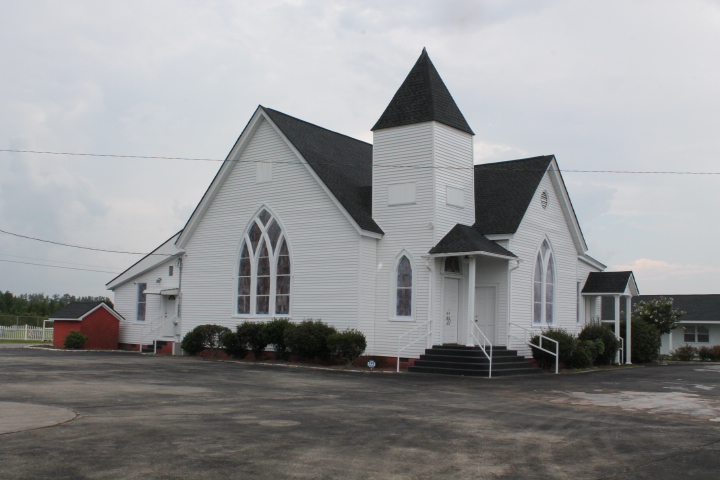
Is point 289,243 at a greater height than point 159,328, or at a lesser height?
greater

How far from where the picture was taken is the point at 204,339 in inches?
1022

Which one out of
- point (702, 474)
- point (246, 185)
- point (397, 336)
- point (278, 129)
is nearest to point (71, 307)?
point (246, 185)

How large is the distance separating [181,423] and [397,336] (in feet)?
44.2

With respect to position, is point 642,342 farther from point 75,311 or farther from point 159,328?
point 75,311

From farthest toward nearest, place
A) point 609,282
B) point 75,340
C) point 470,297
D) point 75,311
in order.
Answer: point 75,311, point 75,340, point 609,282, point 470,297

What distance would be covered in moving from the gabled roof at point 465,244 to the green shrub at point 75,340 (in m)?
17.7

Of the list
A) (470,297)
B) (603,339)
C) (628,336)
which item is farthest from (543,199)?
(628,336)

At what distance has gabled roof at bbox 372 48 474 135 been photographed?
76.6 feet

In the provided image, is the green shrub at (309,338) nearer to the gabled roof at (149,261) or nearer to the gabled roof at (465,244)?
the gabled roof at (465,244)

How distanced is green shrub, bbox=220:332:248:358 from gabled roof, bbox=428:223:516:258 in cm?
760

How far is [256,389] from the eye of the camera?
14812 mm

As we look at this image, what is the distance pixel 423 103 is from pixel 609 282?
37.6 feet

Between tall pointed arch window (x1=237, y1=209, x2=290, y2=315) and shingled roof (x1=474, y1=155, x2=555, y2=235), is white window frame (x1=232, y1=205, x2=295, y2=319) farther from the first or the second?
shingled roof (x1=474, y1=155, x2=555, y2=235)

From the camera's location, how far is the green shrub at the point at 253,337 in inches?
958
